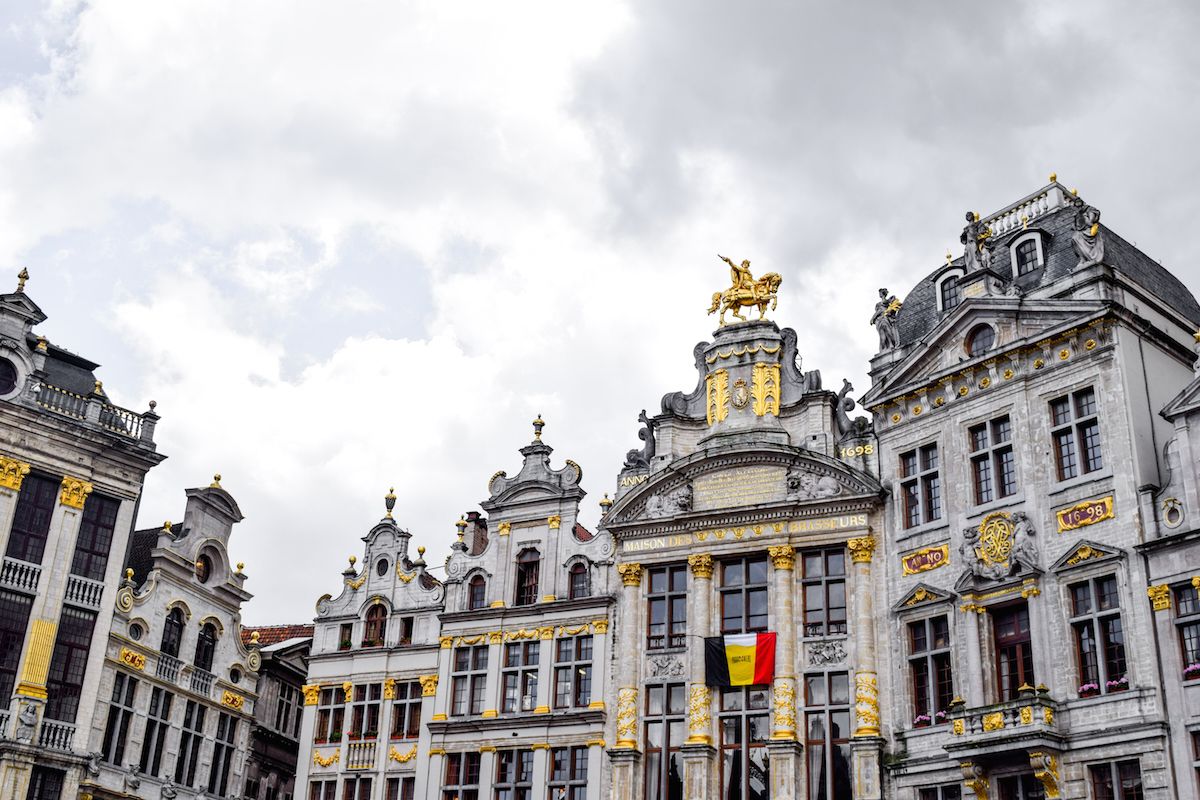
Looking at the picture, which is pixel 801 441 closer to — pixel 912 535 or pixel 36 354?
pixel 912 535

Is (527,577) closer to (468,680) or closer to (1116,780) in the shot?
(468,680)

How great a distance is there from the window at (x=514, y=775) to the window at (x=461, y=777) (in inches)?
27.6

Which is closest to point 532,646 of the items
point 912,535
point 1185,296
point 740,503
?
point 740,503

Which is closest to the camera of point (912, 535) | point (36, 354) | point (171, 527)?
point (912, 535)

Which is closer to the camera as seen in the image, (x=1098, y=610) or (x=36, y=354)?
(x=1098, y=610)

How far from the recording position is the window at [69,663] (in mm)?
39969

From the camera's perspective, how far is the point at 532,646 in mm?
41094

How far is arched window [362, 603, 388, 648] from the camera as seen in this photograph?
43.6 metres

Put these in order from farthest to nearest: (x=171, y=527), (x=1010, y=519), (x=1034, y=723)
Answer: (x=171, y=527), (x=1010, y=519), (x=1034, y=723)

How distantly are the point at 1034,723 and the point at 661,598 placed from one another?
1199cm

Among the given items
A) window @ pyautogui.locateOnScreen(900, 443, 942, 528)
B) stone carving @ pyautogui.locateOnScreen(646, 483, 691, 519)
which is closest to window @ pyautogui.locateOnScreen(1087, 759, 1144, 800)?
window @ pyautogui.locateOnScreen(900, 443, 942, 528)

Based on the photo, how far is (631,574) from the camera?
40312mm

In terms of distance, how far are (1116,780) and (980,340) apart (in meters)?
12.0

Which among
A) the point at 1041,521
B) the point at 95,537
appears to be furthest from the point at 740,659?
the point at 95,537
